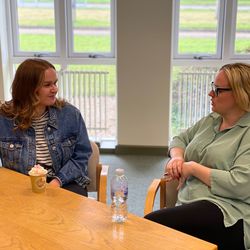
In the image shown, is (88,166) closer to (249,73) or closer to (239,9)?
(249,73)

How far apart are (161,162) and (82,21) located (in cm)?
169

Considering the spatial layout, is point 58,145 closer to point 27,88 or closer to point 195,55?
point 27,88

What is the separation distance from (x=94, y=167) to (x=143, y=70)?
205 cm

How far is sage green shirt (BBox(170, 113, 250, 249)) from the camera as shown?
1883 mm

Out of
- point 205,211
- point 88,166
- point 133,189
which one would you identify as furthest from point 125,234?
point 133,189

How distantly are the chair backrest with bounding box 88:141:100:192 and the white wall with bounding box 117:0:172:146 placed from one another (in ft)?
6.54

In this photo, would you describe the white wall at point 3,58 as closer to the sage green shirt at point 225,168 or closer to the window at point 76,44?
the window at point 76,44

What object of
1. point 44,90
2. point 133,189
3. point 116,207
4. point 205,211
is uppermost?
point 44,90

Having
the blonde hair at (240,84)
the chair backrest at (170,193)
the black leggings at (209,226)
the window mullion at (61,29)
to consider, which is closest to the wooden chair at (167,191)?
the chair backrest at (170,193)

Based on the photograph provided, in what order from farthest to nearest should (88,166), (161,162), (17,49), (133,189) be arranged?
(17,49), (161,162), (133,189), (88,166)

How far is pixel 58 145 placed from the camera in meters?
2.23

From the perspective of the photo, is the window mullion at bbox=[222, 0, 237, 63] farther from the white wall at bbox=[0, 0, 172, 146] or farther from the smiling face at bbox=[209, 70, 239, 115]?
the smiling face at bbox=[209, 70, 239, 115]

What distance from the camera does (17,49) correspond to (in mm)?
4637

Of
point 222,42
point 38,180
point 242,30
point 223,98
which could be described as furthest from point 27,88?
point 242,30
